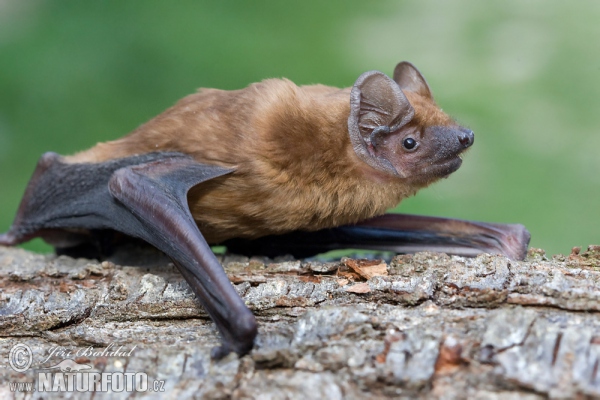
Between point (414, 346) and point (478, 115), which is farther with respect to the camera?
point (478, 115)

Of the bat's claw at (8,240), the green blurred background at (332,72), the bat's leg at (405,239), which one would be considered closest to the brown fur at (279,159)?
the bat's leg at (405,239)

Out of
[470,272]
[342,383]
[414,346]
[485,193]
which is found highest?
[485,193]

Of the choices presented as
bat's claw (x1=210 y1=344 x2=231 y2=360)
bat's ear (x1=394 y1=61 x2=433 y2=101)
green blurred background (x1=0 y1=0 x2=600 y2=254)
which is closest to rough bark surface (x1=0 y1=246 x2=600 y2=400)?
bat's claw (x1=210 y1=344 x2=231 y2=360)

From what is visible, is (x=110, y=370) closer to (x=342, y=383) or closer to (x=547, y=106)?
(x=342, y=383)

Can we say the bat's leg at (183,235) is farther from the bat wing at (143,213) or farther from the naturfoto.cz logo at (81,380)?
the naturfoto.cz logo at (81,380)

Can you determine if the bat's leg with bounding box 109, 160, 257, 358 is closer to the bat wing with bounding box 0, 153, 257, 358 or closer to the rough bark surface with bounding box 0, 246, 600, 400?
the bat wing with bounding box 0, 153, 257, 358

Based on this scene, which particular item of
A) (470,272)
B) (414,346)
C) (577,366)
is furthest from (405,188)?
(577,366)

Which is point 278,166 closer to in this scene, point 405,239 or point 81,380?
point 405,239
